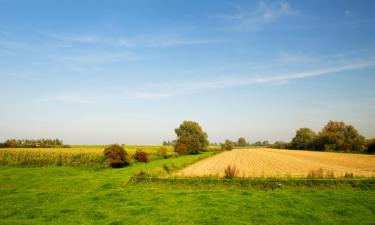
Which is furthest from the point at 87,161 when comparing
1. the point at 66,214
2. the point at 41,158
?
the point at 66,214

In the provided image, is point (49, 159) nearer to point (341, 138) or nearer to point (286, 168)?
point (286, 168)

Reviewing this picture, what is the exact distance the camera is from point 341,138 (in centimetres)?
11319

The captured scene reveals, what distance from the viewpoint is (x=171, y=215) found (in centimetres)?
1500

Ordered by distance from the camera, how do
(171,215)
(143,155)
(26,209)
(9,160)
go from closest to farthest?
(171,215) → (26,209) → (9,160) → (143,155)

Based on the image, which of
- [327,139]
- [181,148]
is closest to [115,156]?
[181,148]

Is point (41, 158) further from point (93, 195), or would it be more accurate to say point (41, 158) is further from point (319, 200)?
point (319, 200)

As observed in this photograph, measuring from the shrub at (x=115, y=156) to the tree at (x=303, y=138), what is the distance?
116770mm

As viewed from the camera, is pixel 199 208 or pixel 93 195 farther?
pixel 93 195

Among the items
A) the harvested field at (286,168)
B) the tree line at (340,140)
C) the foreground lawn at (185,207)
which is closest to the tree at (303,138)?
the tree line at (340,140)

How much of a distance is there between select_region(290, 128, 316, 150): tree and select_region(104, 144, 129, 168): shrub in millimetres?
116770

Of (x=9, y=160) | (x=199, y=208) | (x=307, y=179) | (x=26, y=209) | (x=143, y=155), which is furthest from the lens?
(x=143, y=155)

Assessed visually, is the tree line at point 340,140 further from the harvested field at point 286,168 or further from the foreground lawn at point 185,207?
the foreground lawn at point 185,207

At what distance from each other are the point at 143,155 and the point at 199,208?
42290 mm

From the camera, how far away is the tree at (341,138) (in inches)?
4180
